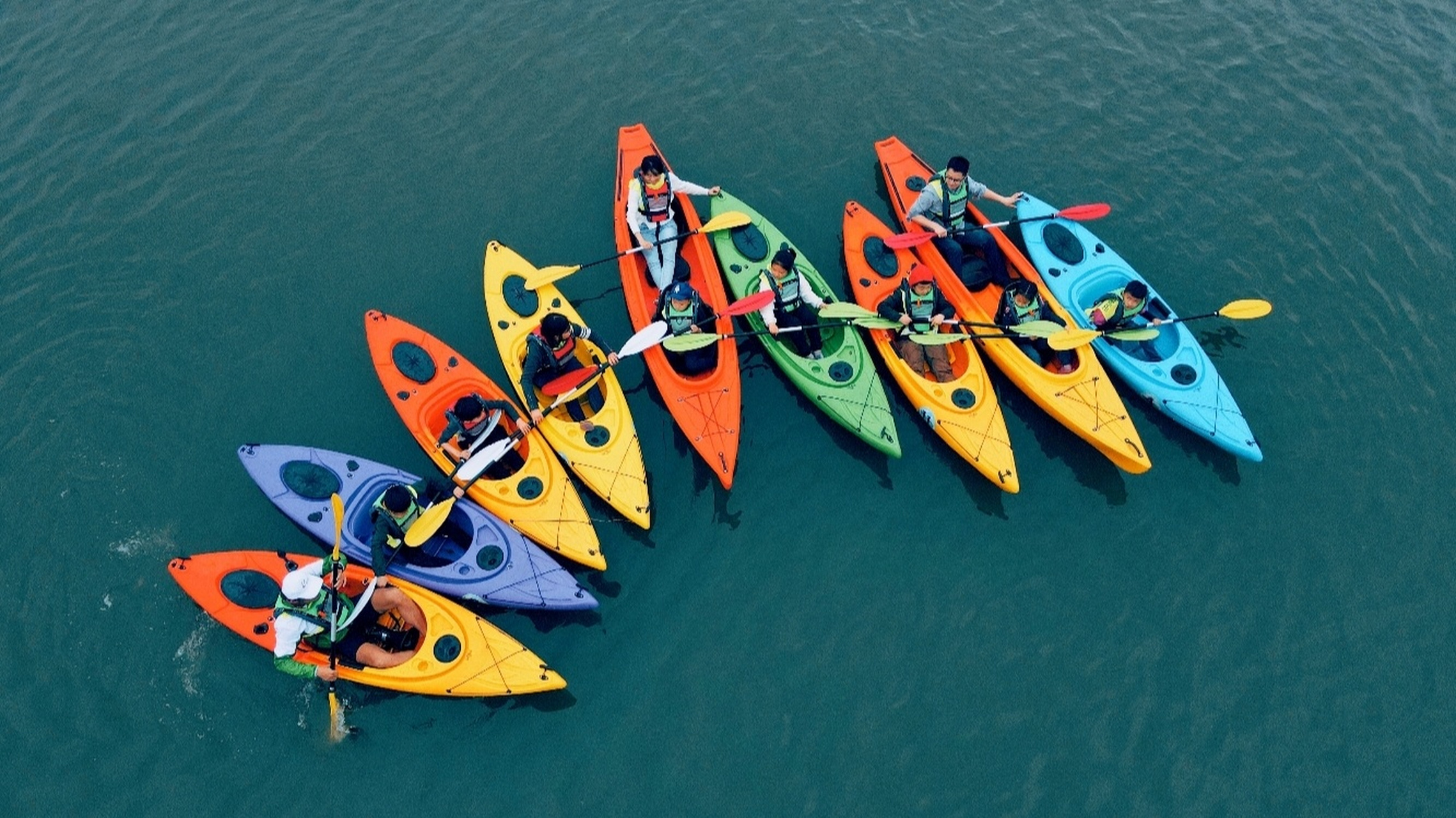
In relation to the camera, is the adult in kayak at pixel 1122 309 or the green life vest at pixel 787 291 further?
the green life vest at pixel 787 291

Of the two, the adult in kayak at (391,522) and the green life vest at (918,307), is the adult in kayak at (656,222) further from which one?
the adult in kayak at (391,522)

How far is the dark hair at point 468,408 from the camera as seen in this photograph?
9.75 meters

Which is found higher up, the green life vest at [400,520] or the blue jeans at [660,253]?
the blue jeans at [660,253]

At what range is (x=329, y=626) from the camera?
28.9 ft

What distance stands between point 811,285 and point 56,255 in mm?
11084

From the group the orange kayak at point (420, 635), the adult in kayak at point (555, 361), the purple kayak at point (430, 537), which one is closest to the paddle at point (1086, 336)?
the adult in kayak at point (555, 361)

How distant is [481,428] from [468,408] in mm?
498

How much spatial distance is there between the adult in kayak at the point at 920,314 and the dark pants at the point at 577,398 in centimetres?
382

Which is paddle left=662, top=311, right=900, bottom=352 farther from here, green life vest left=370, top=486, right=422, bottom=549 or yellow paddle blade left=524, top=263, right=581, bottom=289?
green life vest left=370, top=486, right=422, bottom=549

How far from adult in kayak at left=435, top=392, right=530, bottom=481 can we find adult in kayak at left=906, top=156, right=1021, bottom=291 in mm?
6147

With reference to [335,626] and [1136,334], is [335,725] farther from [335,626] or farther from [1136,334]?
[1136,334]

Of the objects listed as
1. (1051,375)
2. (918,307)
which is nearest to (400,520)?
(918,307)

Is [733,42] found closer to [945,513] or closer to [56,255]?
[945,513]

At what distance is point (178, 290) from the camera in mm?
12742
